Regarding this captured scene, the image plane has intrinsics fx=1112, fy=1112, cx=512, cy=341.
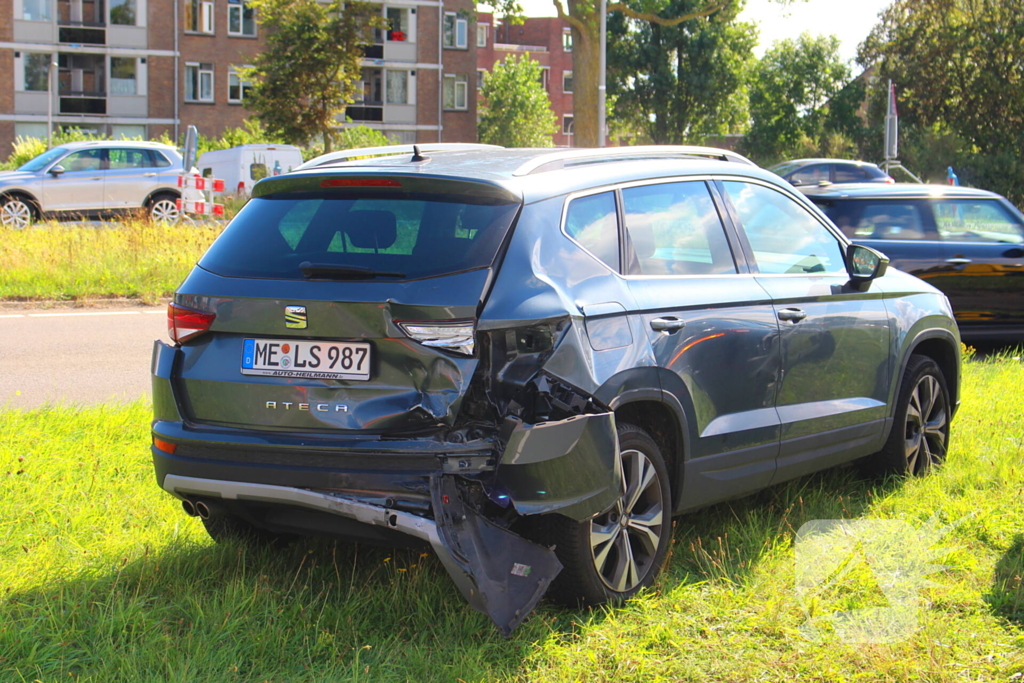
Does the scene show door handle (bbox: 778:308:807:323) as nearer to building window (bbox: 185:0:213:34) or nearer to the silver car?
the silver car

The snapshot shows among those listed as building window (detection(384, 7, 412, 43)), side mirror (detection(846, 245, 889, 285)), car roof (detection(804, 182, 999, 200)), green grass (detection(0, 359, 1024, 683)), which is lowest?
green grass (detection(0, 359, 1024, 683))

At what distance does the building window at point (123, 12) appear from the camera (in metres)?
52.7

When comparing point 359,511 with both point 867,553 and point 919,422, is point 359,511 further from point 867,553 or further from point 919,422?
point 919,422

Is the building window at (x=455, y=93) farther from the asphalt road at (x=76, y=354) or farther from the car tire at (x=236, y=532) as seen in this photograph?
the car tire at (x=236, y=532)

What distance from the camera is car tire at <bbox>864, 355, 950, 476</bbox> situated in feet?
19.6

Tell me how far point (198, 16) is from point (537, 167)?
54.1 meters

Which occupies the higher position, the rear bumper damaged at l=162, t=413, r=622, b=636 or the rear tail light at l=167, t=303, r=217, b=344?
the rear tail light at l=167, t=303, r=217, b=344

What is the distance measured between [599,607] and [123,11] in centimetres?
5467

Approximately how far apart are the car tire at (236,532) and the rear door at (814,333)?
2.32m

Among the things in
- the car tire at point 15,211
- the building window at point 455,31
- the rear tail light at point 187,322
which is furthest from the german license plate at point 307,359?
the building window at point 455,31

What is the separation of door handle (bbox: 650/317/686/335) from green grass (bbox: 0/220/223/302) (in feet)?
38.0

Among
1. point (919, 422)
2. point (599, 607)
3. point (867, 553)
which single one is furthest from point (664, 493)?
point (919, 422)

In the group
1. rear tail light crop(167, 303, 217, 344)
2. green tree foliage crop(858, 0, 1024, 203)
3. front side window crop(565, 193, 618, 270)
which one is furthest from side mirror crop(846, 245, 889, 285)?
green tree foliage crop(858, 0, 1024, 203)

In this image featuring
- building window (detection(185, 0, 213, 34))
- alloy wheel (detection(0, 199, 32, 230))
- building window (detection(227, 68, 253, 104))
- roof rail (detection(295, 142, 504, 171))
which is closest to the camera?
roof rail (detection(295, 142, 504, 171))
